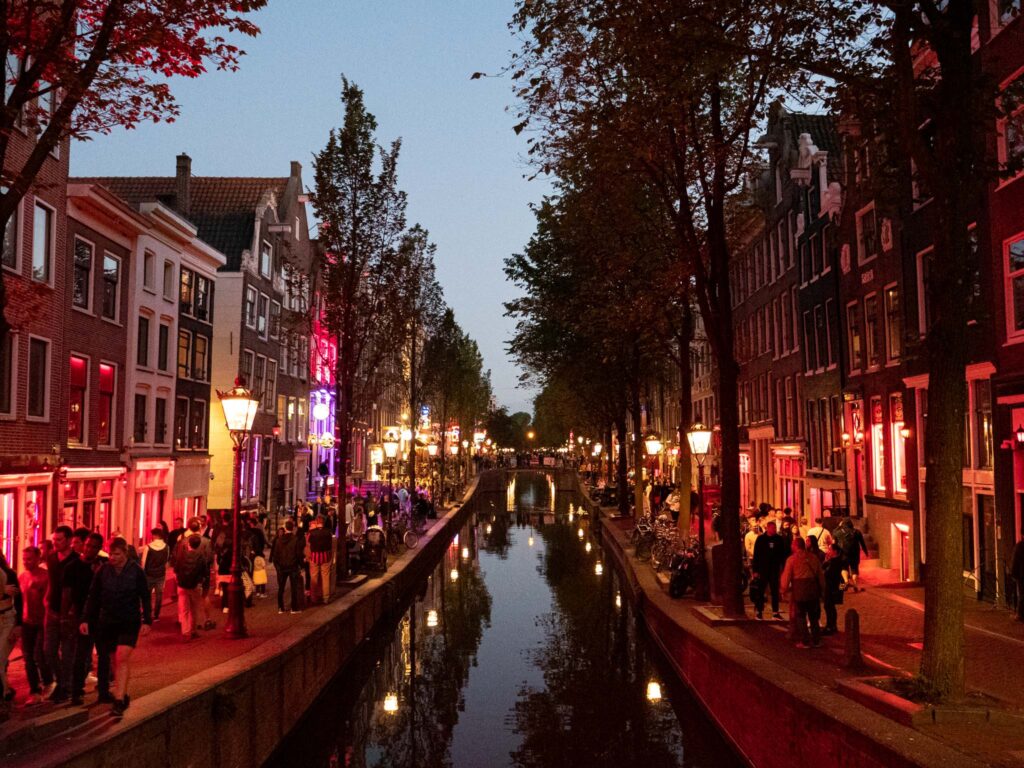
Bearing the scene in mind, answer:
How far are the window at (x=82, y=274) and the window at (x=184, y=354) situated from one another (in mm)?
8417

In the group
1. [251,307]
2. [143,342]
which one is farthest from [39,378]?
[251,307]

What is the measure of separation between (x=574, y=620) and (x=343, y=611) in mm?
7644

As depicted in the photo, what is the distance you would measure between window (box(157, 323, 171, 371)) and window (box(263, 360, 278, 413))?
1112cm

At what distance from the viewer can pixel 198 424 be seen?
3728 centimetres

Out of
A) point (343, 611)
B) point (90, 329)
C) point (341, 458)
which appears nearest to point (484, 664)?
point (343, 611)

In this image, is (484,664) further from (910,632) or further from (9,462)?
(9,462)

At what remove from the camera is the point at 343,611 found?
18.2 m

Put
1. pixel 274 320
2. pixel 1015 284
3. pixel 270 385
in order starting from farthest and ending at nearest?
pixel 270 385, pixel 274 320, pixel 1015 284

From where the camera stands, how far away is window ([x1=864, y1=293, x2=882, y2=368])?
2756 centimetres

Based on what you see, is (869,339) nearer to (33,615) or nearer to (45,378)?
(45,378)

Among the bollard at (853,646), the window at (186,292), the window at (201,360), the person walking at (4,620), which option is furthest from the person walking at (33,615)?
the window at (201,360)

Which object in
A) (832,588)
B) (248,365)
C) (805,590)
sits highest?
(248,365)

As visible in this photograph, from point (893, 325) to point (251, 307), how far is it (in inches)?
1094

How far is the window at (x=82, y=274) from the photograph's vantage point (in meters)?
26.0
